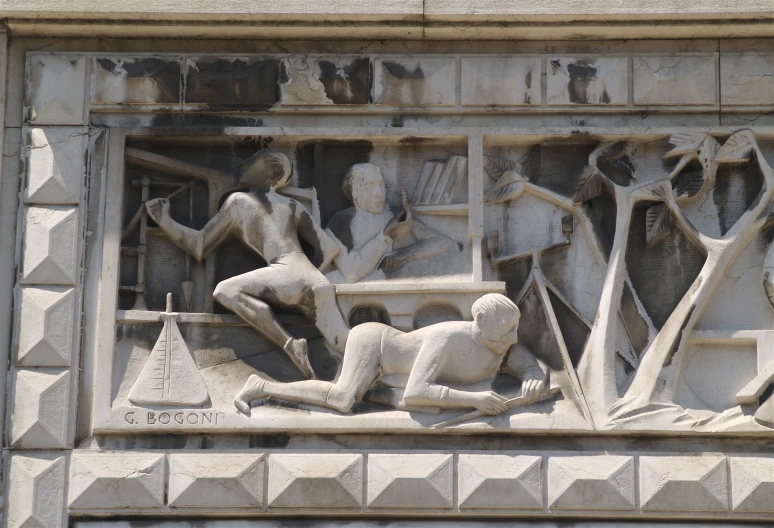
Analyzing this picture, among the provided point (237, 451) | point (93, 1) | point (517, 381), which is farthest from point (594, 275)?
point (93, 1)

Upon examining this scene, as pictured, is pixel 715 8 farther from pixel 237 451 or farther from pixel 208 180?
pixel 237 451

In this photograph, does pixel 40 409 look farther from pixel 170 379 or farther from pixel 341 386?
pixel 341 386

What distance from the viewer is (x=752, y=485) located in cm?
1002

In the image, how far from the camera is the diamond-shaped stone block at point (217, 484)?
33.1ft

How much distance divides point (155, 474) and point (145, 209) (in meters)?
1.71

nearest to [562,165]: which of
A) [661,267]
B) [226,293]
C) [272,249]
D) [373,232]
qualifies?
[661,267]

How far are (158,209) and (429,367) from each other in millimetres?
1998

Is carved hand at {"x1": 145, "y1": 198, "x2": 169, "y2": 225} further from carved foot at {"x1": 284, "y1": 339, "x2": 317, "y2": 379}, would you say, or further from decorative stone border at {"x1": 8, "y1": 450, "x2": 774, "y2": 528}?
decorative stone border at {"x1": 8, "y1": 450, "x2": 774, "y2": 528}

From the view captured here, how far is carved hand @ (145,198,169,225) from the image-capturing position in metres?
10.7

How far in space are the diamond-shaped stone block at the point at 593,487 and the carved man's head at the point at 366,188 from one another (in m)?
2.02

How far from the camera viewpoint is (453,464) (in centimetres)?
1012

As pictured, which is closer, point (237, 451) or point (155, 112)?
point (237, 451)

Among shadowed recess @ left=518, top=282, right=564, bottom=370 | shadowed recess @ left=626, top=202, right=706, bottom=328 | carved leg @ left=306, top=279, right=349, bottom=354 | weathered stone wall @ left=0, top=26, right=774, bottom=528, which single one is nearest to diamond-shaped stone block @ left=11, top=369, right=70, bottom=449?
weathered stone wall @ left=0, top=26, right=774, bottom=528

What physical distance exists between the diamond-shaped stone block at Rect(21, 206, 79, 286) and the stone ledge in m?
1.15
